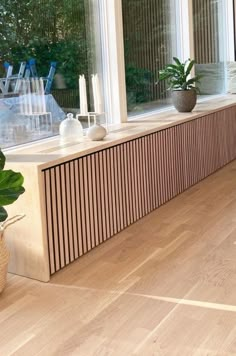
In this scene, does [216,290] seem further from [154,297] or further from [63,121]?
[63,121]

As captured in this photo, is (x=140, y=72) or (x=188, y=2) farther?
(x=188, y=2)

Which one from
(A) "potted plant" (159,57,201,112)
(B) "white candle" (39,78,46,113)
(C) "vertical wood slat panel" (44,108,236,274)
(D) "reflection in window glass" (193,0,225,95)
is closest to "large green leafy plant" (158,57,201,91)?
(A) "potted plant" (159,57,201,112)

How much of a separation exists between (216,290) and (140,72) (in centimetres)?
266

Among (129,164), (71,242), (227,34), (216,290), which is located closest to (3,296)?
(71,242)

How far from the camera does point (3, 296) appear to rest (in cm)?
249

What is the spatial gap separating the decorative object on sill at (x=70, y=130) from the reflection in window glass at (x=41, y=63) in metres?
0.23

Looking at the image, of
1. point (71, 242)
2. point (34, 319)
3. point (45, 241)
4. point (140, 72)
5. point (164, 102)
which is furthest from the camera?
point (164, 102)

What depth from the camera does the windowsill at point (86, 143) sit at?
277 centimetres

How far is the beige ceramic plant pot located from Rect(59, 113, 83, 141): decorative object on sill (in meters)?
1.58

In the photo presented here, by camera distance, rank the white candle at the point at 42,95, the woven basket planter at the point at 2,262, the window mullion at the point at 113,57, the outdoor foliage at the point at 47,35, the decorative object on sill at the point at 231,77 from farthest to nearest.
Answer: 1. the decorative object on sill at the point at 231,77
2. the window mullion at the point at 113,57
3. the white candle at the point at 42,95
4. the outdoor foliage at the point at 47,35
5. the woven basket planter at the point at 2,262

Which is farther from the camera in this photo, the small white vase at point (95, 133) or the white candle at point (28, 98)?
the white candle at point (28, 98)

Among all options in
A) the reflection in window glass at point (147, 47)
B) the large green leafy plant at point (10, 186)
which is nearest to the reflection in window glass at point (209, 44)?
the reflection in window glass at point (147, 47)

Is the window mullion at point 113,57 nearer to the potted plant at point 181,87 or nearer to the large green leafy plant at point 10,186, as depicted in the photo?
the potted plant at point 181,87

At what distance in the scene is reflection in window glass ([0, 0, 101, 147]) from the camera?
318 cm
